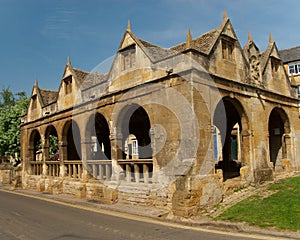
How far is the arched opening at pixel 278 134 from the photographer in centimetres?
1623

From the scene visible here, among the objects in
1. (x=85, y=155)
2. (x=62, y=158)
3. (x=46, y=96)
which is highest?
(x=46, y=96)

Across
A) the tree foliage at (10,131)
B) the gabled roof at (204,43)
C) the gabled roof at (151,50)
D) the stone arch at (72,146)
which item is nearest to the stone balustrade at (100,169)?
the stone arch at (72,146)

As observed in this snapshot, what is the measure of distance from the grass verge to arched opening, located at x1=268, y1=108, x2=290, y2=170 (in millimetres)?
4598

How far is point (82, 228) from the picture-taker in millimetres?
9266

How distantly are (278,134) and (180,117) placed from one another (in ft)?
26.6

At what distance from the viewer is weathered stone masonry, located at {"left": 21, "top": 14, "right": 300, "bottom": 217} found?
1094cm

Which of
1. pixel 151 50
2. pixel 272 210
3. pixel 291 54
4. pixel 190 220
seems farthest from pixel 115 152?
pixel 291 54

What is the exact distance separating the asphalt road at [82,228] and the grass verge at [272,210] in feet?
3.96

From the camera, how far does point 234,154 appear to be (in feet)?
84.2

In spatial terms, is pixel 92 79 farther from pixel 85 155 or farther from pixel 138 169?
pixel 138 169

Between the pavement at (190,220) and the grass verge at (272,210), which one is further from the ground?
the grass verge at (272,210)

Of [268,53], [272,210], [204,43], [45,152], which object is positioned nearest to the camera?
[272,210]

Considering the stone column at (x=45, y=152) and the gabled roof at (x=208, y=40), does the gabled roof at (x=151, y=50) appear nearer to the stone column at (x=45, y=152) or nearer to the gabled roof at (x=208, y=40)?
the gabled roof at (x=208, y=40)

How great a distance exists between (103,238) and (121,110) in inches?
263
